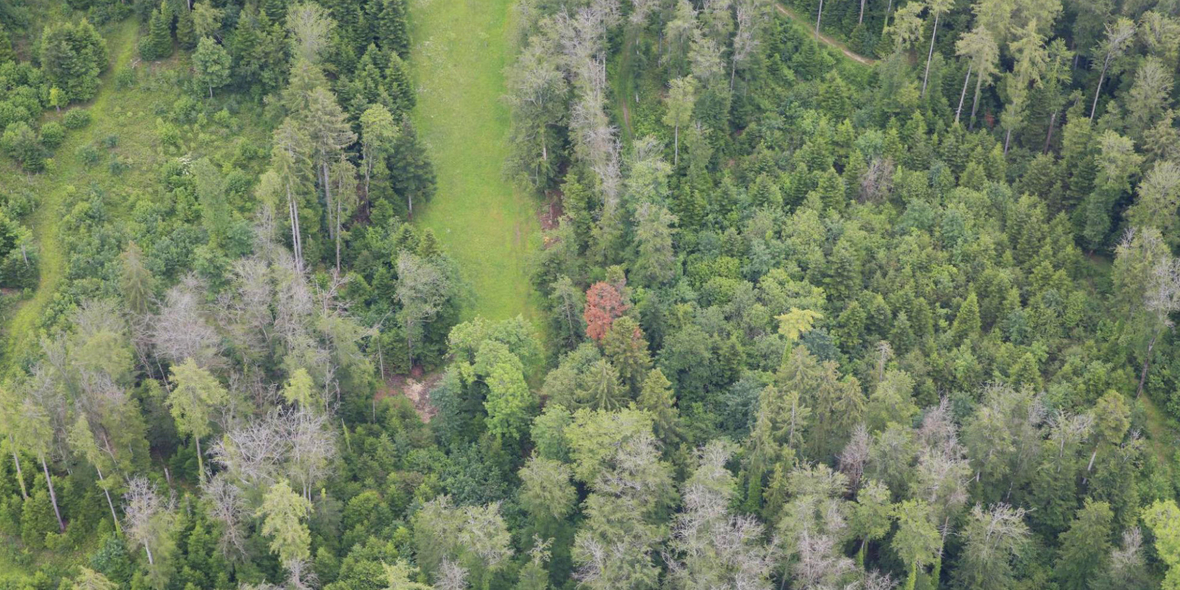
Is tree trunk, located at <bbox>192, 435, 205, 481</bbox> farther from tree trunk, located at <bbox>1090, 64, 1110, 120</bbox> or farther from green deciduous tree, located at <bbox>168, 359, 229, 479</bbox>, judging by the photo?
tree trunk, located at <bbox>1090, 64, 1110, 120</bbox>

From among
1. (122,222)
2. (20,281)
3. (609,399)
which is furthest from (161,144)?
(609,399)

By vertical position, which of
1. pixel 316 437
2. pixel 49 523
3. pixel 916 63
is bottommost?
pixel 49 523

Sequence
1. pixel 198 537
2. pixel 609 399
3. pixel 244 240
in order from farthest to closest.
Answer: pixel 244 240, pixel 609 399, pixel 198 537

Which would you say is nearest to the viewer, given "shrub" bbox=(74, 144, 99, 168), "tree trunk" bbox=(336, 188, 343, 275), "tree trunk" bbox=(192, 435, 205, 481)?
"tree trunk" bbox=(192, 435, 205, 481)

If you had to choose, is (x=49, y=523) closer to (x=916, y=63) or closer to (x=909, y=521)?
(x=909, y=521)

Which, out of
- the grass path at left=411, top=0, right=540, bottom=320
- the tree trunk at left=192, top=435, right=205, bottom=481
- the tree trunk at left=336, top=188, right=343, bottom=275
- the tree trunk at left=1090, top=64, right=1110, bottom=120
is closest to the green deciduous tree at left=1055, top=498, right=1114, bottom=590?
the tree trunk at left=1090, top=64, right=1110, bottom=120

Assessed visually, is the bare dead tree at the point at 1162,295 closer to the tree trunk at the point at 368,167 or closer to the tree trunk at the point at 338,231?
the tree trunk at the point at 368,167
